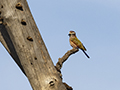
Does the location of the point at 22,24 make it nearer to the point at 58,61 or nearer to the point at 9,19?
the point at 9,19

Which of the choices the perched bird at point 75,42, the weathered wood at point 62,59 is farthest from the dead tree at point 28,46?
the perched bird at point 75,42

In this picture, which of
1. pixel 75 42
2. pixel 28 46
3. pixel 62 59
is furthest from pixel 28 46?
pixel 75 42

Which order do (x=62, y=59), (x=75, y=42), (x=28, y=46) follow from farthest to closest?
(x=75, y=42)
(x=62, y=59)
(x=28, y=46)

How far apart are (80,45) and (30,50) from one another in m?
7.83

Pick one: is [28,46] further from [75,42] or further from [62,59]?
[75,42]

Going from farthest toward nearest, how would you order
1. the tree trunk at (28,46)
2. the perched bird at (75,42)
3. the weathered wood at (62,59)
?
the perched bird at (75,42)
the weathered wood at (62,59)
the tree trunk at (28,46)

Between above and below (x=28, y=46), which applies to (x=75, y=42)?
below

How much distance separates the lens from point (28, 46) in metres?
4.57

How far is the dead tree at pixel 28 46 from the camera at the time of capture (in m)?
4.54

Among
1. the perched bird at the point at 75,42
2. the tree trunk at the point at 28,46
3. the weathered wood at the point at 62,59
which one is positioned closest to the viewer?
the tree trunk at the point at 28,46

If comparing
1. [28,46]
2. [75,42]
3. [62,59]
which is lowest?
[62,59]

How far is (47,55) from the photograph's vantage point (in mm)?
4684

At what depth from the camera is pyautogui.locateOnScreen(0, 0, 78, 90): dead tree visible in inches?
179

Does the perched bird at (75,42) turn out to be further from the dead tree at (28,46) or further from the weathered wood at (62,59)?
the dead tree at (28,46)
